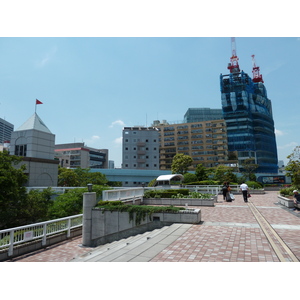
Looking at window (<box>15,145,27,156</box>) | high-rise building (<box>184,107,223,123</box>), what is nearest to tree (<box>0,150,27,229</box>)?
window (<box>15,145,27,156</box>)

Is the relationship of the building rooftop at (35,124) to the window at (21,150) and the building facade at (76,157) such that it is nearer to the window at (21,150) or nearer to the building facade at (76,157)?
the window at (21,150)

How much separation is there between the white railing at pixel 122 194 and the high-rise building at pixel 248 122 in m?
67.5

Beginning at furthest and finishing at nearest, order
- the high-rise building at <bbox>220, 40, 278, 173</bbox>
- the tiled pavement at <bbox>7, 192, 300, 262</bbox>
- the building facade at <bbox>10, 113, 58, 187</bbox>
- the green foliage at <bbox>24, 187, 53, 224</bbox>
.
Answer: the high-rise building at <bbox>220, 40, 278, 173</bbox>, the building facade at <bbox>10, 113, 58, 187</bbox>, the green foliage at <bbox>24, 187, 53, 224</bbox>, the tiled pavement at <bbox>7, 192, 300, 262</bbox>

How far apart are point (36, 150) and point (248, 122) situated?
2853 inches

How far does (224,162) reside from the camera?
78625mm

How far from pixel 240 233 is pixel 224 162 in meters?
73.7

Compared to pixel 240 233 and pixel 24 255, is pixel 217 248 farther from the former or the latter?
pixel 24 255

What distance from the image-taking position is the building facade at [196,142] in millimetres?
80688

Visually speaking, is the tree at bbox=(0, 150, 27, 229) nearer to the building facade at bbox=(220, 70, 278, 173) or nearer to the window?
the window

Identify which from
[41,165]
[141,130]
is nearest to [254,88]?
[141,130]

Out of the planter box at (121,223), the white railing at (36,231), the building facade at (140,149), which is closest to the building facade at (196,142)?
the building facade at (140,149)

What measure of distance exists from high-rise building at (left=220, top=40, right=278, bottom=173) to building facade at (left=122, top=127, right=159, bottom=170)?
26891 millimetres

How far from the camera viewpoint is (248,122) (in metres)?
81.1

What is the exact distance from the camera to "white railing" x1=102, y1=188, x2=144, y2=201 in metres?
13.6
